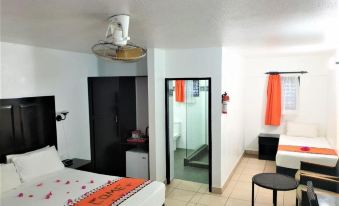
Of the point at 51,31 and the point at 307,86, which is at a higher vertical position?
the point at 51,31

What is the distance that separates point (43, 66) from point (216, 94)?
268 centimetres

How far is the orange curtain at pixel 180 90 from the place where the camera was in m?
4.84

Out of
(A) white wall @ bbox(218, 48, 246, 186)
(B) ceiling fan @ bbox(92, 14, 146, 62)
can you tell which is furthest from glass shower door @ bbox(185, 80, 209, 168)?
(B) ceiling fan @ bbox(92, 14, 146, 62)

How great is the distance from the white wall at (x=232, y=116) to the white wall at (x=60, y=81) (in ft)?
8.12

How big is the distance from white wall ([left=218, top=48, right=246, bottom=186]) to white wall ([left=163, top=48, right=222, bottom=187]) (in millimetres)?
118

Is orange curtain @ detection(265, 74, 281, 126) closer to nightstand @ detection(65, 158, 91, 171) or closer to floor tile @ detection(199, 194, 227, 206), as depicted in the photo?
floor tile @ detection(199, 194, 227, 206)

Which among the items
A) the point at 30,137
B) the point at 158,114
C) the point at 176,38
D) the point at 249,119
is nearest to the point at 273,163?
the point at 249,119

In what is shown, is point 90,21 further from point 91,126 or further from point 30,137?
point 91,126

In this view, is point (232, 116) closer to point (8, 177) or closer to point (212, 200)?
point (212, 200)

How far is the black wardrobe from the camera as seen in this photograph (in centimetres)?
460

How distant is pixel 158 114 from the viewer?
13.9ft

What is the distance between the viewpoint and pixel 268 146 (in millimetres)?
5758

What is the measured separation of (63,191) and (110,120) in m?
1.89

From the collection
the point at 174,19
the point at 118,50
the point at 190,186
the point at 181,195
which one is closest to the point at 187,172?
the point at 190,186
